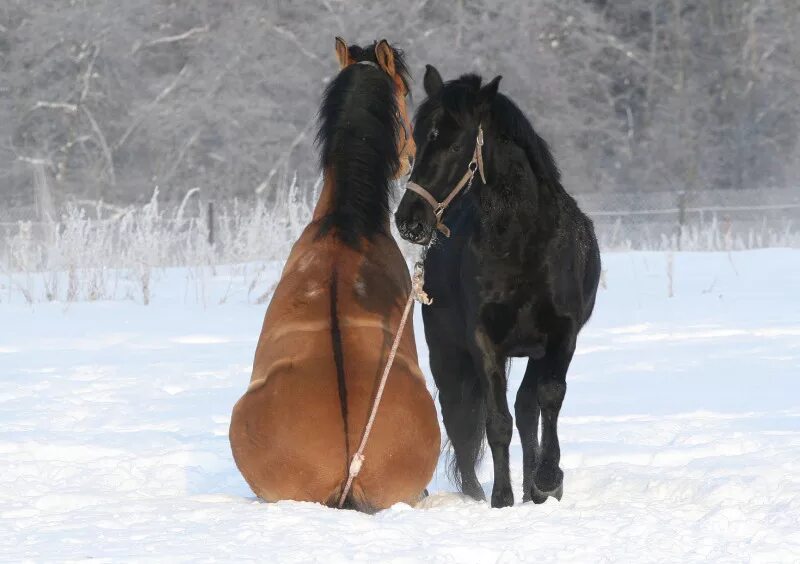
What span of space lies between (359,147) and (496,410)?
1067 mm

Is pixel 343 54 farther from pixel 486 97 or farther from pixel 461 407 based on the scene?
pixel 461 407

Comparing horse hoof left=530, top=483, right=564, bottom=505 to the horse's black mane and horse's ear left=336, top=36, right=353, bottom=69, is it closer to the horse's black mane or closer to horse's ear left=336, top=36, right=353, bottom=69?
the horse's black mane

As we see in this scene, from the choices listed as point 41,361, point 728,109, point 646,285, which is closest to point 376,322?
point 41,361

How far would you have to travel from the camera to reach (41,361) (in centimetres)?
901

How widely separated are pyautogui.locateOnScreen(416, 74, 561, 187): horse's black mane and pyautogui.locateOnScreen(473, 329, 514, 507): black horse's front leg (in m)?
0.65

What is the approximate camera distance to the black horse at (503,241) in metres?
4.27

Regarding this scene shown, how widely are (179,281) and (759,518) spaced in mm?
11404

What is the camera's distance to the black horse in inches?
168

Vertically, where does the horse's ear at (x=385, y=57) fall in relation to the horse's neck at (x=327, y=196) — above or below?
above

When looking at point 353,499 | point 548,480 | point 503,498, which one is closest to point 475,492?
point 503,498

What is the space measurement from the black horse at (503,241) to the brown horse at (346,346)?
247 mm

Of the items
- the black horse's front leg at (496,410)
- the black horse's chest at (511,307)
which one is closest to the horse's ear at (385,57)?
the black horse's chest at (511,307)

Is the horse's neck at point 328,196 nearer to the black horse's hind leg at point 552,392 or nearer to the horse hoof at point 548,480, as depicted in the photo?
the black horse's hind leg at point 552,392

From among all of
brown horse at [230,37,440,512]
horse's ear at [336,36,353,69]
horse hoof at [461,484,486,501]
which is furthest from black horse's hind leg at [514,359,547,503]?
horse's ear at [336,36,353,69]
